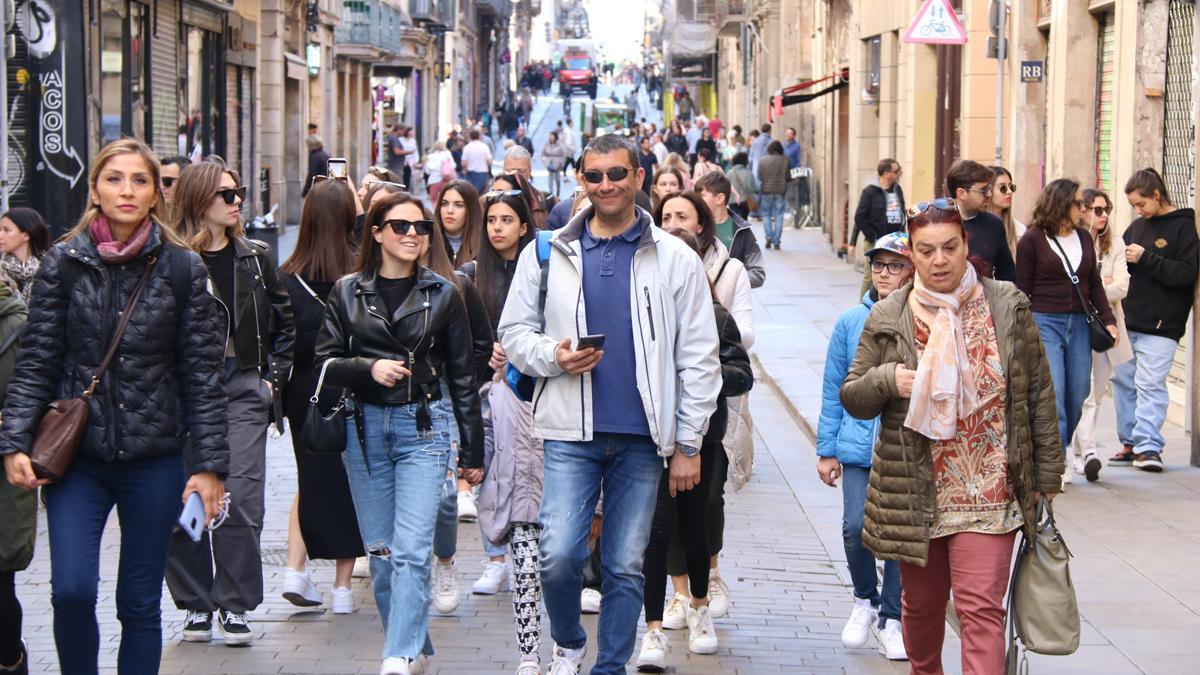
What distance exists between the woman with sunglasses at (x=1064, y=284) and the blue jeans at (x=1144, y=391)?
1003 mm

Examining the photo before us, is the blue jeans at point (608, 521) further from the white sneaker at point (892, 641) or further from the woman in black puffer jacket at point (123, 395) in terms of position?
the white sneaker at point (892, 641)

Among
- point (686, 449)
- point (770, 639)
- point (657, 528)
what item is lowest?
point (770, 639)

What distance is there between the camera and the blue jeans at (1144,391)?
34.0ft

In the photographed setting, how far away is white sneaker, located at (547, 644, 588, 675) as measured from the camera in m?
5.86

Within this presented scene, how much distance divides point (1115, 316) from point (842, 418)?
3959mm

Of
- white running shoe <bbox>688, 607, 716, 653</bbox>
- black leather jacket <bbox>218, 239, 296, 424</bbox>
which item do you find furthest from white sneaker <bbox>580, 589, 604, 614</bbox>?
black leather jacket <bbox>218, 239, 296, 424</bbox>

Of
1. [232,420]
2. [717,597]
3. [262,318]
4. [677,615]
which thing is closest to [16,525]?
[232,420]

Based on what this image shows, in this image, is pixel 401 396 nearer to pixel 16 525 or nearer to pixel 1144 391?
pixel 16 525

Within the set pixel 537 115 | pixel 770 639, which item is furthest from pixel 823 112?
pixel 537 115

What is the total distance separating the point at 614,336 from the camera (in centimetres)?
553

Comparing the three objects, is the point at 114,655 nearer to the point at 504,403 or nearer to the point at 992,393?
the point at 504,403

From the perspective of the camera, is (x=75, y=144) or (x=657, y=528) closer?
(x=657, y=528)

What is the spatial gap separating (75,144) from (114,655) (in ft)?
40.2

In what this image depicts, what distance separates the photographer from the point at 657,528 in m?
6.25
